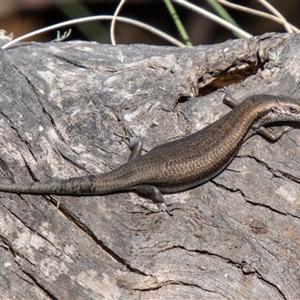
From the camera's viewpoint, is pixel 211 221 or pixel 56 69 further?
pixel 56 69

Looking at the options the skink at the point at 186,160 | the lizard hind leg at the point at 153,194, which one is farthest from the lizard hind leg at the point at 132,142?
the lizard hind leg at the point at 153,194

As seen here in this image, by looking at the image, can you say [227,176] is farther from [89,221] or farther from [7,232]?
[7,232]

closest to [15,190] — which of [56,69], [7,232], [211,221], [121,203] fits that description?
[7,232]

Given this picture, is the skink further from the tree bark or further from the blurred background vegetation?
the blurred background vegetation

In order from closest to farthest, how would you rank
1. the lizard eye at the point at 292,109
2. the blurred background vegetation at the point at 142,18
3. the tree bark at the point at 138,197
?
the tree bark at the point at 138,197, the lizard eye at the point at 292,109, the blurred background vegetation at the point at 142,18

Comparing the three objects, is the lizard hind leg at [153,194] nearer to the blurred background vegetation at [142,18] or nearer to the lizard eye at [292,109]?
the lizard eye at [292,109]

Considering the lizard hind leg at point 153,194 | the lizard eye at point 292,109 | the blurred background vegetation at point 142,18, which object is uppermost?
the blurred background vegetation at point 142,18

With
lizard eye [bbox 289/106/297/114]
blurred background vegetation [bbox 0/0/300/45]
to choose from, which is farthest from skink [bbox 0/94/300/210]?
blurred background vegetation [bbox 0/0/300/45]

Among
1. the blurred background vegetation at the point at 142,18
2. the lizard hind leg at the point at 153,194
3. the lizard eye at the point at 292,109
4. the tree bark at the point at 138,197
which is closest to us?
the tree bark at the point at 138,197
